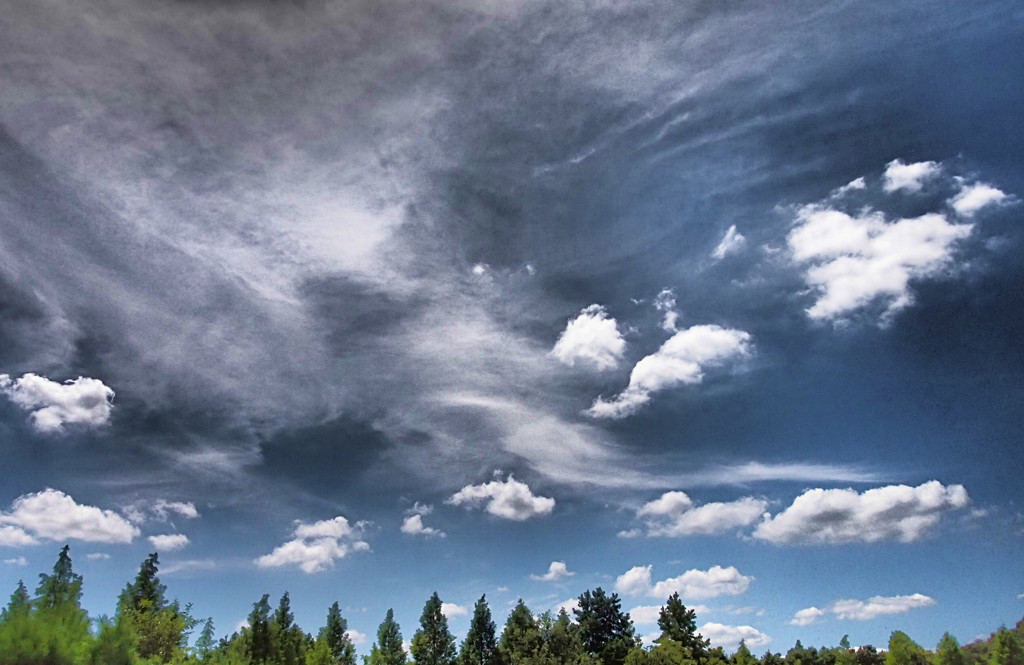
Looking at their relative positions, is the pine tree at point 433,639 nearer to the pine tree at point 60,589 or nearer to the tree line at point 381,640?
the tree line at point 381,640

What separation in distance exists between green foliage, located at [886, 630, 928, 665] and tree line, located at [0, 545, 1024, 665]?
0.44 feet

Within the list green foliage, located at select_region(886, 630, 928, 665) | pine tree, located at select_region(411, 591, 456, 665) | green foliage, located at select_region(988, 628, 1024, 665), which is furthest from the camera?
pine tree, located at select_region(411, 591, 456, 665)

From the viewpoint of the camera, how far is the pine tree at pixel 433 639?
9788 cm

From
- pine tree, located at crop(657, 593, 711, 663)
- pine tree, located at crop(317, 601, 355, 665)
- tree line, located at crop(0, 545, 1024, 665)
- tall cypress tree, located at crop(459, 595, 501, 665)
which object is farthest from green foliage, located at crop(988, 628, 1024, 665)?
pine tree, located at crop(317, 601, 355, 665)

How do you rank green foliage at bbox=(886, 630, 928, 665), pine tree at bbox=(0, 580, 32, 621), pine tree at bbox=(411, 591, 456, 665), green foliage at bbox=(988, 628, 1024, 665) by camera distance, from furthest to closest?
1. pine tree at bbox=(411, 591, 456, 665)
2. green foliage at bbox=(886, 630, 928, 665)
3. green foliage at bbox=(988, 628, 1024, 665)
4. pine tree at bbox=(0, 580, 32, 621)

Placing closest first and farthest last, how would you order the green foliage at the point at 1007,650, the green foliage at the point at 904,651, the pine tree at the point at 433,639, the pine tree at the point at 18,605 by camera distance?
the pine tree at the point at 18,605, the green foliage at the point at 1007,650, the green foliage at the point at 904,651, the pine tree at the point at 433,639

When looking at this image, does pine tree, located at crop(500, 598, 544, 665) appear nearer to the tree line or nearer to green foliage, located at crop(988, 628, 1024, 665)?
the tree line

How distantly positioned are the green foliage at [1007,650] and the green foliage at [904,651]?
7.90 metres

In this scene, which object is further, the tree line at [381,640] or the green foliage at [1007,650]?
the green foliage at [1007,650]

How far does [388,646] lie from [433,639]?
278 inches

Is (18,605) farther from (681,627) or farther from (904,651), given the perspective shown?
(904,651)

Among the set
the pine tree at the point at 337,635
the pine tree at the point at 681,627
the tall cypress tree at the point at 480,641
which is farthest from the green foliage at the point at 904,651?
the pine tree at the point at 337,635

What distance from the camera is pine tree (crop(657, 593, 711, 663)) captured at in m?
83.7

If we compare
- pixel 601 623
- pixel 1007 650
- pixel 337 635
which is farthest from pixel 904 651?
pixel 337 635
